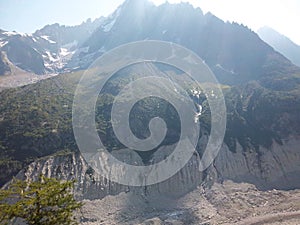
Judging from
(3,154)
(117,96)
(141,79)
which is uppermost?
(141,79)

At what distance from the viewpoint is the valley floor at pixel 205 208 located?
2221 inches

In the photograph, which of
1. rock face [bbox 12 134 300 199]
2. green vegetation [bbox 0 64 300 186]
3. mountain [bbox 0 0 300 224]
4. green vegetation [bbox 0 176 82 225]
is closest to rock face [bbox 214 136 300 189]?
rock face [bbox 12 134 300 199]

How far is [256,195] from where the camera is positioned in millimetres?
65250

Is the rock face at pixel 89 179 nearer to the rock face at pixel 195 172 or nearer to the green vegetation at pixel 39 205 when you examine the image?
the rock face at pixel 195 172

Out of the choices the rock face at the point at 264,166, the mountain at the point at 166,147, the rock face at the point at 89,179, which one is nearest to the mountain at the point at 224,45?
the mountain at the point at 166,147

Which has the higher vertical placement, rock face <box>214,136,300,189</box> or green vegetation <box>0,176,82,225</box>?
rock face <box>214,136,300,189</box>

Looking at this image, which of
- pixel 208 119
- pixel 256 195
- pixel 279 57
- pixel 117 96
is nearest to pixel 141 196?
pixel 256 195

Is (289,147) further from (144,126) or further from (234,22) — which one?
(234,22)

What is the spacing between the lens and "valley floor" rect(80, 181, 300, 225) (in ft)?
185

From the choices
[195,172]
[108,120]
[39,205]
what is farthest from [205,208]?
[39,205]

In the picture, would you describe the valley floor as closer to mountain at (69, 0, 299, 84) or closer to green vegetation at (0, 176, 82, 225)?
green vegetation at (0, 176, 82, 225)

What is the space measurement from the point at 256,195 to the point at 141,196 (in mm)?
19450

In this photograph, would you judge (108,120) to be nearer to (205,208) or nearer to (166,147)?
(166,147)

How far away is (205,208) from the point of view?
61656 millimetres
